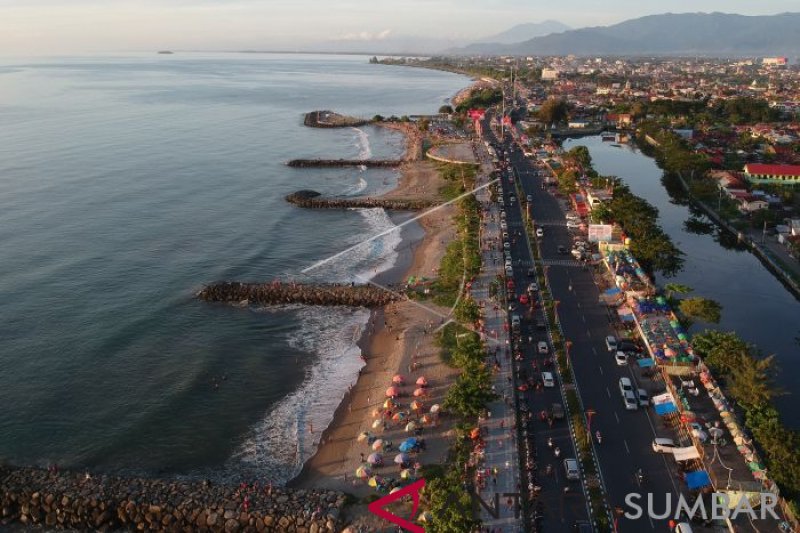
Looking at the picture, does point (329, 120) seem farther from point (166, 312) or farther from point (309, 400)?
point (309, 400)

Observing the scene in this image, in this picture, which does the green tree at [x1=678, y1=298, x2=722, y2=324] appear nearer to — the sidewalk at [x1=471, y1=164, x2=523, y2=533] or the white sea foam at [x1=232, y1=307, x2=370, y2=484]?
the sidewalk at [x1=471, y1=164, x2=523, y2=533]

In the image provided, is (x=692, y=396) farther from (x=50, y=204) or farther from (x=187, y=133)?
(x=187, y=133)

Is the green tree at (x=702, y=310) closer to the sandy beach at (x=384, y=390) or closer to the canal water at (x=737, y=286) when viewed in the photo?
the canal water at (x=737, y=286)

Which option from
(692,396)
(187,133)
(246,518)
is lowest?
(246,518)

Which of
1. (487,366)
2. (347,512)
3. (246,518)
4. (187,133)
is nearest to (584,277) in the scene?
(487,366)

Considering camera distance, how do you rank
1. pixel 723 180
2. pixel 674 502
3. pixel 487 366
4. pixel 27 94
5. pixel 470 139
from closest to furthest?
pixel 674 502
pixel 487 366
pixel 723 180
pixel 470 139
pixel 27 94

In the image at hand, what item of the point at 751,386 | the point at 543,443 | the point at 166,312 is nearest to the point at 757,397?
the point at 751,386
